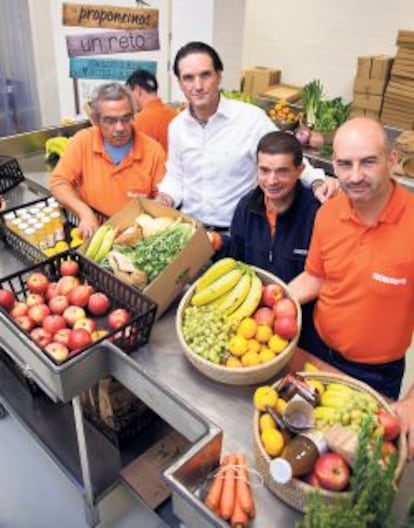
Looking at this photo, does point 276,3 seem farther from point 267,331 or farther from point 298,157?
point 267,331

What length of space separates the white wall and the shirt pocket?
5.13 metres

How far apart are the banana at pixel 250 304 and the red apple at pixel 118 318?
0.37 metres

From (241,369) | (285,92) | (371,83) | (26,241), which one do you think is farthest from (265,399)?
(285,92)

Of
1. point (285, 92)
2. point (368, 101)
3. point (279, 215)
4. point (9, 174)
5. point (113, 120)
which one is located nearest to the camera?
point (279, 215)

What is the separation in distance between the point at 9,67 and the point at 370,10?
13.8 ft

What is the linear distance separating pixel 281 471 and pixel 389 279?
81 centimetres

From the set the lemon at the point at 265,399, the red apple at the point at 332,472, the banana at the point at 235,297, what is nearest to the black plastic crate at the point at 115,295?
the banana at the point at 235,297

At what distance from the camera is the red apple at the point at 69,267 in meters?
1.92

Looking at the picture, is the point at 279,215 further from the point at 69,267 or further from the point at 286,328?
the point at 69,267

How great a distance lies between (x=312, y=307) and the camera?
2.15 meters

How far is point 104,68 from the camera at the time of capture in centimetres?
446

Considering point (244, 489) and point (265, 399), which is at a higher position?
point (265, 399)

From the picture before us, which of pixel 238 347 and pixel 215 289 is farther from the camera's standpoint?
pixel 215 289

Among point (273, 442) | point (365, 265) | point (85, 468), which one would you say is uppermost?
point (365, 265)
